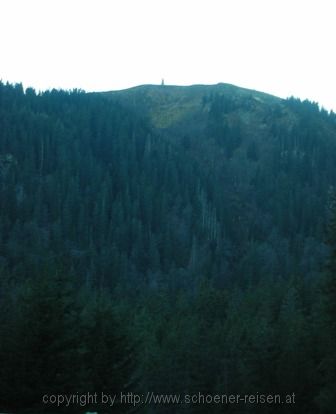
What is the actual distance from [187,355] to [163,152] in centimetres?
14836

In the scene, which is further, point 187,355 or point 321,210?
point 321,210

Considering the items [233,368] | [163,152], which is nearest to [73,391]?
[233,368]

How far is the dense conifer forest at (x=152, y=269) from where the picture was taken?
901 inches

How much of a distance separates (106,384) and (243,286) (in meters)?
90.6

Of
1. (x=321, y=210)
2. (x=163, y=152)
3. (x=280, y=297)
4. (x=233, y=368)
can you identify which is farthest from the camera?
(x=163, y=152)

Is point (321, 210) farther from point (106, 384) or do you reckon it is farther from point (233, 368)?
point (106, 384)

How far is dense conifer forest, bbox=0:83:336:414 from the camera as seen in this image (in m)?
22.9

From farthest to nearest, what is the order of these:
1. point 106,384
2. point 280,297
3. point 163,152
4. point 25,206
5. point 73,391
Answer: point 163,152 → point 25,206 → point 280,297 → point 106,384 → point 73,391

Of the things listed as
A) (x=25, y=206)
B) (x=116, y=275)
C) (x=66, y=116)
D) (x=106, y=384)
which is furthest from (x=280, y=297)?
(x=66, y=116)

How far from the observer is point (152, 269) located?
128 meters

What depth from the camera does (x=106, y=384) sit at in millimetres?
24750

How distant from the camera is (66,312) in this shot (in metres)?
22.6

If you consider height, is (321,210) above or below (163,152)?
below

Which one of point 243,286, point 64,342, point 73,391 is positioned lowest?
point 243,286
